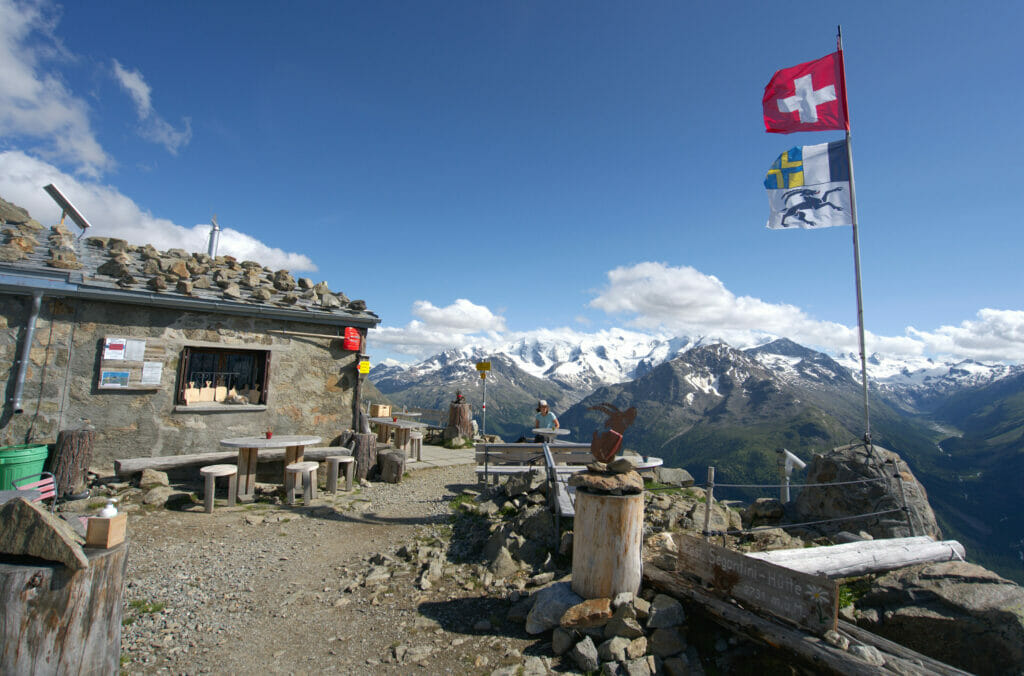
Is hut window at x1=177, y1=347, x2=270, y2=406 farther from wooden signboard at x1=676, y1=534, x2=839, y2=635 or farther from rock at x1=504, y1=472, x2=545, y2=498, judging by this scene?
wooden signboard at x1=676, y1=534, x2=839, y2=635

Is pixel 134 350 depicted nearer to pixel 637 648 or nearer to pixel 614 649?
pixel 614 649

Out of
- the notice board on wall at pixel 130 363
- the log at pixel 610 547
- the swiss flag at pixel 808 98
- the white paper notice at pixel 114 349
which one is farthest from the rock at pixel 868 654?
the white paper notice at pixel 114 349

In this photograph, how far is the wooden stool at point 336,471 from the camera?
1095 centimetres

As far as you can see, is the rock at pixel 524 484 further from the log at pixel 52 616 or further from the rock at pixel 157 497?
the log at pixel 52 616

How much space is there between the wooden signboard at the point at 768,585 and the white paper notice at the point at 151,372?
10935mm

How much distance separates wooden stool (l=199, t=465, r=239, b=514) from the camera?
9203 millimetres

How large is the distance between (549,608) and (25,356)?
10.7 meters

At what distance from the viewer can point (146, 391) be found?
10.6 metres

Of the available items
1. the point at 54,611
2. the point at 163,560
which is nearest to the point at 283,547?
the point at 163,560

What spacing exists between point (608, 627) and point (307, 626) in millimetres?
3347

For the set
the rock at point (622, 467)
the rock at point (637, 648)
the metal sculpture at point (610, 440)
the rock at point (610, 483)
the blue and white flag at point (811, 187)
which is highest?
the blue and white flag at point (811, 187)

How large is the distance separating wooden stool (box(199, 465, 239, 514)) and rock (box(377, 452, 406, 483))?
3503 mm

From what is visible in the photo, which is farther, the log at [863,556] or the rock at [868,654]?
the log at [863,556]

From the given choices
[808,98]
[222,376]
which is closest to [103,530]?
[222,376]
